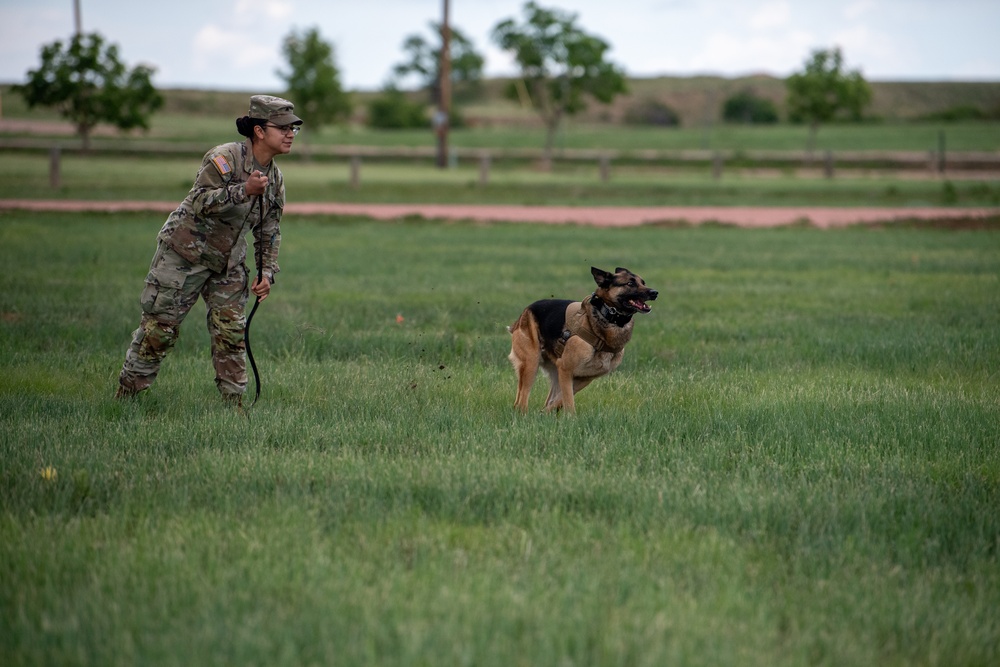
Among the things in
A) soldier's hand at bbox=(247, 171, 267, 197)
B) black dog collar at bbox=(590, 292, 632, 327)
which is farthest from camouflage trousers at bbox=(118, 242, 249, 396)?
black dog collar at bbox=(590, 292, 632, 327)

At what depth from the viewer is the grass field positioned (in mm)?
4055

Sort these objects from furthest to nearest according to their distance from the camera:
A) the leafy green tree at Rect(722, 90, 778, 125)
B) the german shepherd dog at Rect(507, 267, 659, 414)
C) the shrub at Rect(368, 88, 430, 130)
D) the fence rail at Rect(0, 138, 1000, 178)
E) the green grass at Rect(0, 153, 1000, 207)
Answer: the leafy green tree at Rect(722, 90, 778, 125), the shrub at Rect(368, 88, 430, 130), the fence rail at Rect(0, 138, 1000, 178), the green grass at Rect(0, 153, 1000, 207), the german shepherd dog at Rect(507, 267, 659, 414)

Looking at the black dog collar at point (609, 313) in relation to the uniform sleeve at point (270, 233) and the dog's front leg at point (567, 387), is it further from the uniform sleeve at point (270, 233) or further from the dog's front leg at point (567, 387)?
the uniform sleeve at point (270, 233)

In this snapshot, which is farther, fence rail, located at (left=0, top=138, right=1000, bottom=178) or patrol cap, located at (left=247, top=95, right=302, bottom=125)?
fence rail, located at (left=0, top=138, right=1000, bottom=178)

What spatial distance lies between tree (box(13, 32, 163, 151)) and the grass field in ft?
118

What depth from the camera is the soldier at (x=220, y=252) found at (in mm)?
7535

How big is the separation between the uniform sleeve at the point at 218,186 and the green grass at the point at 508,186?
24.3 meters

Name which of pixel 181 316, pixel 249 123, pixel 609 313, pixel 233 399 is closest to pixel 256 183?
pixel 249 123

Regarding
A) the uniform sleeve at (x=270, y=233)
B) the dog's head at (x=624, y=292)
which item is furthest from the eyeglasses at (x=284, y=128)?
the dog's head at (x=624, y=292)

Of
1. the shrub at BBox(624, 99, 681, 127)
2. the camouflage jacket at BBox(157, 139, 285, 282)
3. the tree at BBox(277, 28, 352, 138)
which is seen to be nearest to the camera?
the camouflage jacket at BBox(157, 139, 285, 282)

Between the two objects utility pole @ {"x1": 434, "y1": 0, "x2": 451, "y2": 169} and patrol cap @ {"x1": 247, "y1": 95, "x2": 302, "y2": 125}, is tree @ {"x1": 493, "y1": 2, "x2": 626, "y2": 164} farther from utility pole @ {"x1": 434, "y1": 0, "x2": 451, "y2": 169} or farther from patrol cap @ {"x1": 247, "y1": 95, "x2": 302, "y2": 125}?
patrol cap @ {"x1": 247, "y1": 95, "x2": 302, "y2": 125}

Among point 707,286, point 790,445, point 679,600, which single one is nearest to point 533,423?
point 790,445

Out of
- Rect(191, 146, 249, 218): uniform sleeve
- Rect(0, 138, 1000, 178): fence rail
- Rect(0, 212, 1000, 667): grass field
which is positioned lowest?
Rect(0, 212, 1000, 667): grass field

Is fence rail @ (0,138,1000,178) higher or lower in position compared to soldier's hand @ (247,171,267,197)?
higher
